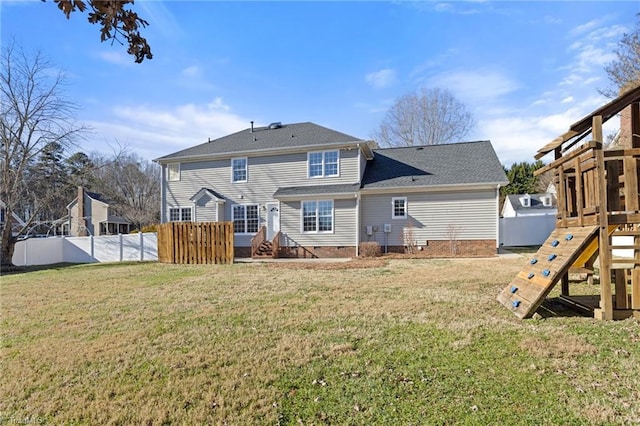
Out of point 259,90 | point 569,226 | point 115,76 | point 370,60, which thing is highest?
point 370,60

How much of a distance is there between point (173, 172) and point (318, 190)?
935 cm

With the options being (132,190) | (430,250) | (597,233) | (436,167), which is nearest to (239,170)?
(436,167)

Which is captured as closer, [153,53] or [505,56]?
[153,53]

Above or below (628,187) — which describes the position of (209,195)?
above

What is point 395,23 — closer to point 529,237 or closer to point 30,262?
point 529,237

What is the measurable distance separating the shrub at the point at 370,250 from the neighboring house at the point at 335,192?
32.4 inches

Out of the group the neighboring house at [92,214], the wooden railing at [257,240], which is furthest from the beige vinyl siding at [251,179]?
the neighboring house at [92,214]

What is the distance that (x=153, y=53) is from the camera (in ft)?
6.72

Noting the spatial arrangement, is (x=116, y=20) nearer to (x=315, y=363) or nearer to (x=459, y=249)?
(x=315, y=363)

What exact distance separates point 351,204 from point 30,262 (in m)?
16.2

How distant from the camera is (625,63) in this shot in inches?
653

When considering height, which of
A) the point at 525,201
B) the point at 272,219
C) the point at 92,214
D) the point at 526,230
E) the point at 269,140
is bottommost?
the point at 526,230

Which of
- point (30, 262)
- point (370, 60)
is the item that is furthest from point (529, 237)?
point (30, 262)

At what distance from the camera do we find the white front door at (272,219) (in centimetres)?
1889
